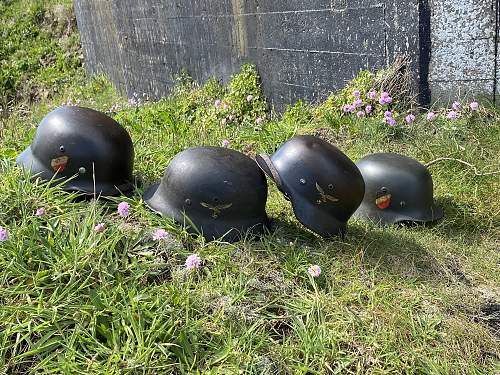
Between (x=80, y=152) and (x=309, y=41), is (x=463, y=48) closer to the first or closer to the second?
(x=309, y=41)

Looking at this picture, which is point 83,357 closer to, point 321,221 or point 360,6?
point 321,221

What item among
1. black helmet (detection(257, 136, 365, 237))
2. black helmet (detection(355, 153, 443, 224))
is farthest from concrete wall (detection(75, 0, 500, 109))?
black helmet (detection(257, 136, 365, 237))

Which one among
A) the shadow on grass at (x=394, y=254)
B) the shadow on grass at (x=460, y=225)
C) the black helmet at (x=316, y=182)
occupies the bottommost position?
the shadow on grass at (x=460, y=225)

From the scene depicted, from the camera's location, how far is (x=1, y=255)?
9.53 ft

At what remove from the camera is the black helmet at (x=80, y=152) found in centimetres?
379

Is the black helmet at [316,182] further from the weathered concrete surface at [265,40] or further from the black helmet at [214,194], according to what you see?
the weathered concrete surface at [265,40]

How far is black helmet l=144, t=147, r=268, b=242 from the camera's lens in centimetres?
336

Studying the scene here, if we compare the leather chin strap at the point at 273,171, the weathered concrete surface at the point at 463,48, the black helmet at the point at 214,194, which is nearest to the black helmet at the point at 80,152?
the black helmet at the point at 214,194

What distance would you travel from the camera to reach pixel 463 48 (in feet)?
16.7

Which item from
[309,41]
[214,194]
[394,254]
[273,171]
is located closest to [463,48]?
[309,41]

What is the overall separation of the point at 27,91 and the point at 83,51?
1395mm

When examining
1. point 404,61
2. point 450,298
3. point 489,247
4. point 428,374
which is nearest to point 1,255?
point 428,374

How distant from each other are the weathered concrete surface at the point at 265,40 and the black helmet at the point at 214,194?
254 cm

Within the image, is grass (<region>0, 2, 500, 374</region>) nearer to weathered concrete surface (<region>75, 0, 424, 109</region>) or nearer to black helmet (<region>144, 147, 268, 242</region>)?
black helmet (<region>144, 147, 268, 242</region>)
